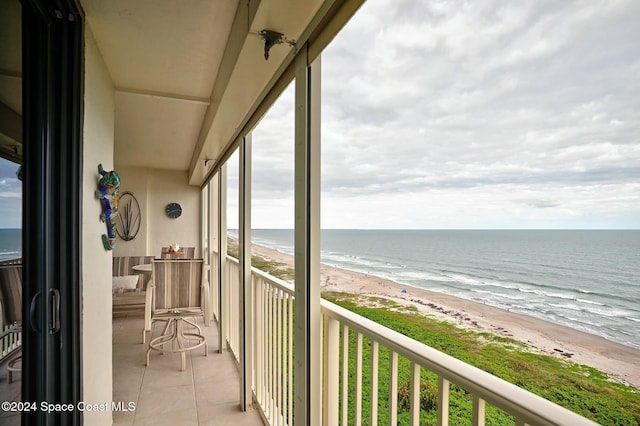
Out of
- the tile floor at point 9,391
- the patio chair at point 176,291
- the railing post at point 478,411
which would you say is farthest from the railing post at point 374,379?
the patio chair at point 176,291

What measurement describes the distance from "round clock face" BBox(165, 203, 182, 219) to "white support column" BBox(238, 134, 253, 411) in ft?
14.3

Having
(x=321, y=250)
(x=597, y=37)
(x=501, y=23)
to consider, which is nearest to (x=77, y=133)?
(x=321, y=250)

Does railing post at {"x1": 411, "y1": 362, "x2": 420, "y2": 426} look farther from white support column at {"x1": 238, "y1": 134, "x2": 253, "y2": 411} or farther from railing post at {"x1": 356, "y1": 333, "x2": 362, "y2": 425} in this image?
white support column at {"x1": 238, "y1": 134, "x2": 253, "y2": 411}

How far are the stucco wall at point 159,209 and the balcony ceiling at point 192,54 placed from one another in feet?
10.7

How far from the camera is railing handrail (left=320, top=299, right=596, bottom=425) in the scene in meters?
0.65

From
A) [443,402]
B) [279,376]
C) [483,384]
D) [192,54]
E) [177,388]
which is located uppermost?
[192,54]

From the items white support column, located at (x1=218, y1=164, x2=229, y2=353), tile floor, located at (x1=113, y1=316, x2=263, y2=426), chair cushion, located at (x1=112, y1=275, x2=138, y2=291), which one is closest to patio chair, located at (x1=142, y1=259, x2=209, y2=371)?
tile floor, located at (x1=113, y1=316, x2=263, y2=426)

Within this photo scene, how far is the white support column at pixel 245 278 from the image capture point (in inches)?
106

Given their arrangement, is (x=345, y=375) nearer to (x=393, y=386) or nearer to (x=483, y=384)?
(x=393, y=386)

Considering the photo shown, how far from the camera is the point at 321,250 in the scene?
151cm

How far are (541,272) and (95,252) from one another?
6.50ft

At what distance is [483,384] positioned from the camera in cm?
79

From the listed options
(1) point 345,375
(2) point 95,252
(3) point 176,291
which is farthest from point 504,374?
(3) point 176,291

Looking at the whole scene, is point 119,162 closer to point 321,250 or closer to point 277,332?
point 277,332
